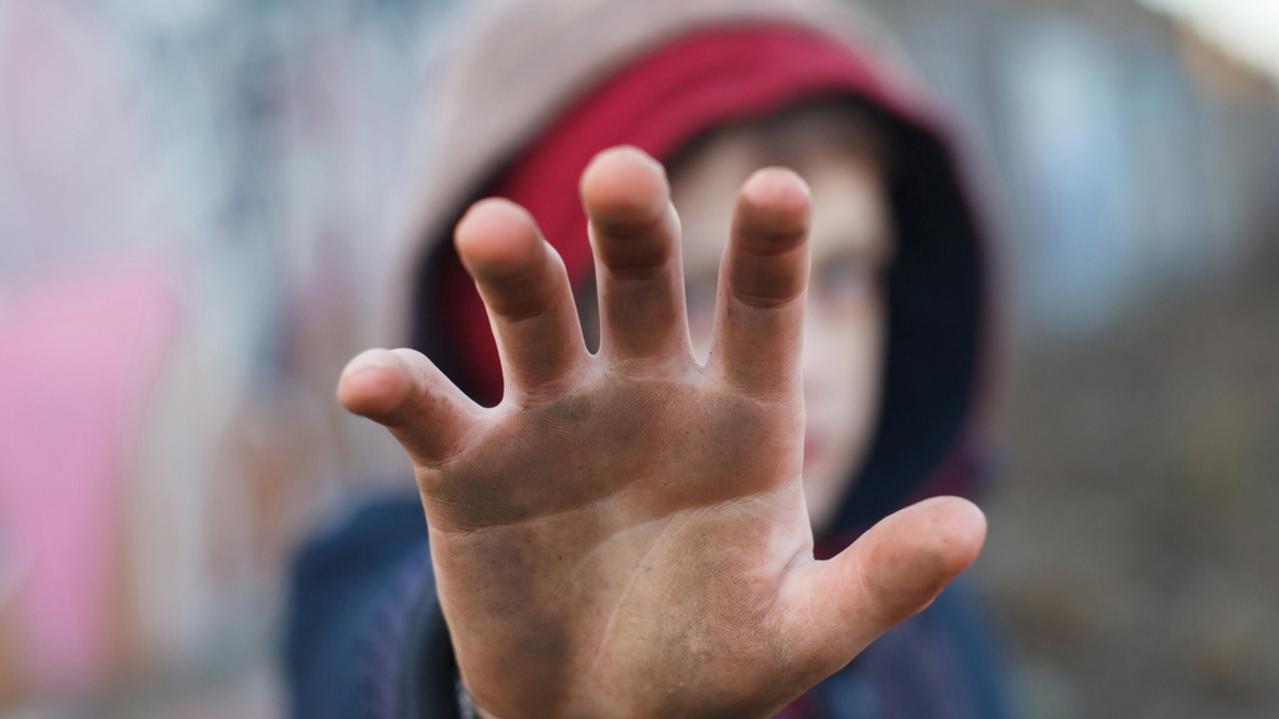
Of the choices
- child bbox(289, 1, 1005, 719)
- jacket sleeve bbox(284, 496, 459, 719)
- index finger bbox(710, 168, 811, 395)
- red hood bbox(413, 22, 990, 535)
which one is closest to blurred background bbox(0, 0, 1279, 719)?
red hood bbox(413, 22, 990, 535)

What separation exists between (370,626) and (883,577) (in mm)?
587

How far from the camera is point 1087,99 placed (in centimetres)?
588

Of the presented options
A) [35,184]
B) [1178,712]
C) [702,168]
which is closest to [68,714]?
[35,184]

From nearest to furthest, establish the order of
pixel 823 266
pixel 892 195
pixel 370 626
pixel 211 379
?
pixel 370 626, pixel 823 266, pixel 892 195, pixel 211 379

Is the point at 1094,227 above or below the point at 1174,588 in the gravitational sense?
above

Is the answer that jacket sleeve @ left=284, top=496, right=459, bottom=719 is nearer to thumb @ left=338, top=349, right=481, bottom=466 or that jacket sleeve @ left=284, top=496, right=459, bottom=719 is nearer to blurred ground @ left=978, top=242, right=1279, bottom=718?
thumb @ left=338, top=349, right=481, bottom=466

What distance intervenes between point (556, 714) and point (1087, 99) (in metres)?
6.19

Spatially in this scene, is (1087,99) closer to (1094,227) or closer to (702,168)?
(1094,227)

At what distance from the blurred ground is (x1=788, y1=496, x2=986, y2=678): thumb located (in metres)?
2.90

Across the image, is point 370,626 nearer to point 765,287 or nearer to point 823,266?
point 765,287

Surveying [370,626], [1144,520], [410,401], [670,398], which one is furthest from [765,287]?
[1144,520]

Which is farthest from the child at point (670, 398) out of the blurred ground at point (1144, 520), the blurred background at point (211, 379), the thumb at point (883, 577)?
the blurred ground at point (1144, 520)

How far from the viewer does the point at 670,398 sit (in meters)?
0.55

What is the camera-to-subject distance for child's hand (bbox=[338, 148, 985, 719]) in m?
0.50
